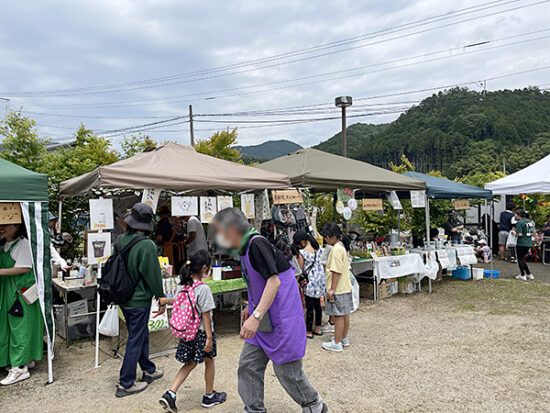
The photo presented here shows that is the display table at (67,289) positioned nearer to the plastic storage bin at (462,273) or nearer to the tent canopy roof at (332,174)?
the tent canopy roof at (332,174)

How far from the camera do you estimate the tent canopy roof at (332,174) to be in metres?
6.45

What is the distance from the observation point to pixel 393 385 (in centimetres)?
364

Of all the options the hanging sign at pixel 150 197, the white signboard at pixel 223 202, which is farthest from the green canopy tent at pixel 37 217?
the white signboard at pixel 223 202

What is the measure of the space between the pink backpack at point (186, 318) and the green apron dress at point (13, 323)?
1.81m

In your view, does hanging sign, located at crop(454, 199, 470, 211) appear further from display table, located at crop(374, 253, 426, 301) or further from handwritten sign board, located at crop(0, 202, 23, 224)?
handwritten sign board, located at crop(0, 202, 23, 224)

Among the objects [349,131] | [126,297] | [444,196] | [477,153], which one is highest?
[349,131]

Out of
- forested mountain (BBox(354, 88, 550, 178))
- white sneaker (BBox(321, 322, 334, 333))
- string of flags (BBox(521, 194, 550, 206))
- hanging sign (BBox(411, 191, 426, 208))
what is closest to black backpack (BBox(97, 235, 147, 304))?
white sneaker (BBox(321, 322, 334, 333))

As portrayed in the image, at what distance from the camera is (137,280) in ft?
11.0

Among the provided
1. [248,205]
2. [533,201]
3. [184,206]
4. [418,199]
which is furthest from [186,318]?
[533,201]

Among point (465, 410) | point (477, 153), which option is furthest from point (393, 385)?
point (477, 153)

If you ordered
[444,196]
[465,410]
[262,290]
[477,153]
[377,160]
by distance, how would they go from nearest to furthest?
[262,290] < [465,410] < [444,196] < [477,153] < [377,160]

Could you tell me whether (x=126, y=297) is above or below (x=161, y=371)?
above

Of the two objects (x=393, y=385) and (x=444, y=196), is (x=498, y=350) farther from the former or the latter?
(x=444, y=196)

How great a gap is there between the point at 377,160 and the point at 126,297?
52.0 metres
